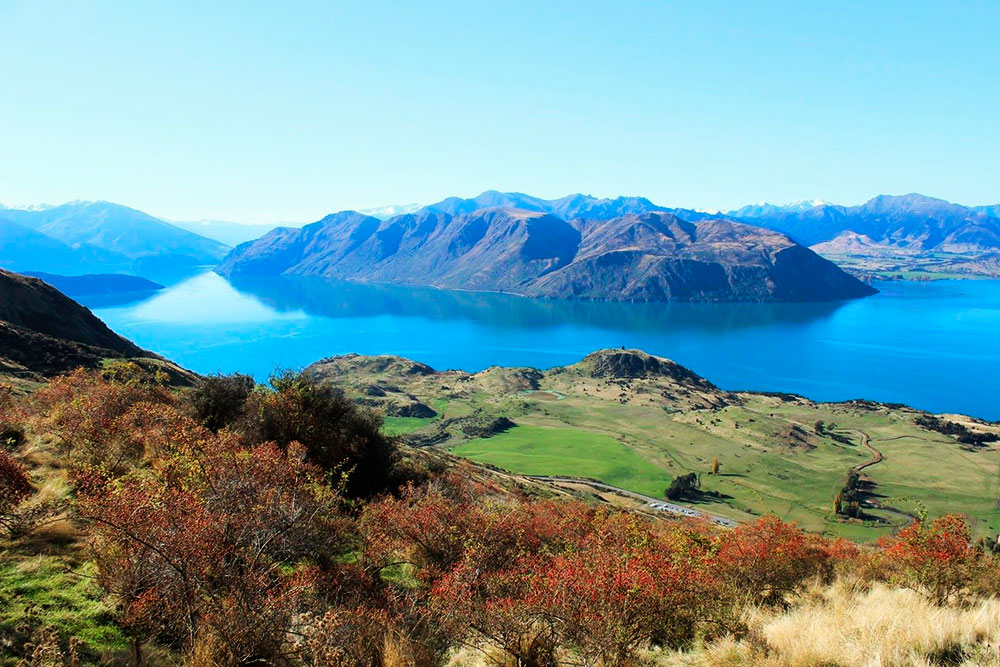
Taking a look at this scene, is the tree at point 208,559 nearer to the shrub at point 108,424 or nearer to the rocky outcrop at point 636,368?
the shrub at point 108,424

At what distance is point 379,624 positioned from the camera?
9.09 m

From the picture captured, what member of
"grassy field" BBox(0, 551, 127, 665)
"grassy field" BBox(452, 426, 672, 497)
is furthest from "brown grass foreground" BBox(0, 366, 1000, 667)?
"grassy field" BBox(452, 426, 672, 497)

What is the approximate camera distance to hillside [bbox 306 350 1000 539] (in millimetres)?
78312

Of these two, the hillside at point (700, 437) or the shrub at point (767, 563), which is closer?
the shrub at point (767, 563)

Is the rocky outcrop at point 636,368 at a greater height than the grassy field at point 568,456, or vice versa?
the rocky outcrop at point 636,368

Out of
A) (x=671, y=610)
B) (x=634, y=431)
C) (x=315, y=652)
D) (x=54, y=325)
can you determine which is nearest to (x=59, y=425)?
(x=315, y=652)

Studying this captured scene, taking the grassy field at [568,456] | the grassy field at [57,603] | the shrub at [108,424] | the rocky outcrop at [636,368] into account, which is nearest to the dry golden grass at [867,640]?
the grassy field at [57,603]

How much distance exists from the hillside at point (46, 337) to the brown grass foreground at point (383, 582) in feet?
117

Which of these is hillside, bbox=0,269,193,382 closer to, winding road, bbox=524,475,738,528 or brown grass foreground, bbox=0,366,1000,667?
brown grass foreground, bbox=0,366,1000,667

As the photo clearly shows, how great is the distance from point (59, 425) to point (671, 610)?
18.1m

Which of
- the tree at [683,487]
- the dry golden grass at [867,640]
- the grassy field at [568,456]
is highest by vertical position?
the dry golden grass at [867,640]

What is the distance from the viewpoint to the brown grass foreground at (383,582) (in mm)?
8219

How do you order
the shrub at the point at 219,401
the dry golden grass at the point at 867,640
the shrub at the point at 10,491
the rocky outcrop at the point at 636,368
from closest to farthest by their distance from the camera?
the dry golden grass at the point at 867,640, the shrub at the point at 10,491, the shrub at the point at 219,401, the rocky outcrop at the point at 636,368

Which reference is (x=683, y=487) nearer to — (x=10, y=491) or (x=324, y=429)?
(x=324, y=429)
